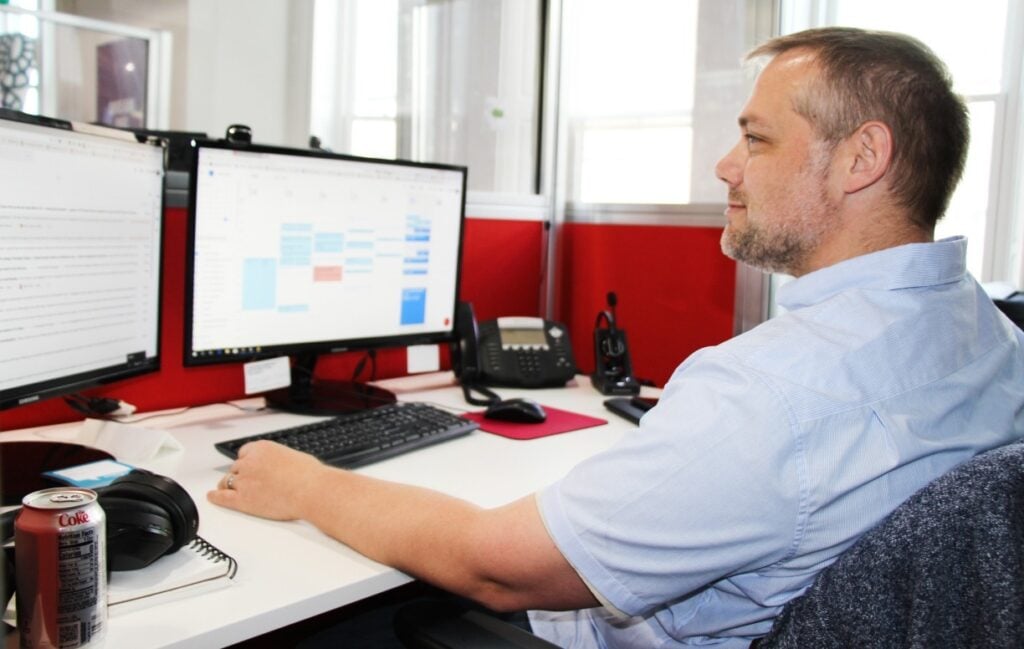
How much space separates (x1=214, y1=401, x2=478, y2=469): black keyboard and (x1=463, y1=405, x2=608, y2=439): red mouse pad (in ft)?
0.24

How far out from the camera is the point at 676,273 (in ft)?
7.26

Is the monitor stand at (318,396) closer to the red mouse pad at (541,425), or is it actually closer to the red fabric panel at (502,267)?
the red mouse pad at (541,425)

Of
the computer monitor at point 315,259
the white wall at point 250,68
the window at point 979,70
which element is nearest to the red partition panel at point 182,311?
the computer monitor at point 315,259

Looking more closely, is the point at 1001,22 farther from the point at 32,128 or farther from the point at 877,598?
the point at 32,128

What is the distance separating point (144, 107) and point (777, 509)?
4048 mm

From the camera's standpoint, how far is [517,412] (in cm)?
156

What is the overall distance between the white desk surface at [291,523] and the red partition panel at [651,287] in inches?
16.1

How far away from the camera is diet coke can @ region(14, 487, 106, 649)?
673 mm

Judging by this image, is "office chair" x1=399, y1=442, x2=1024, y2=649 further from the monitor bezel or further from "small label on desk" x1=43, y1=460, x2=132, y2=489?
the monitor bezel

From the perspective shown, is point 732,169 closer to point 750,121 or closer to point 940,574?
point 750,121

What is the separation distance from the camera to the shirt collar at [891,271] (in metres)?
0.91

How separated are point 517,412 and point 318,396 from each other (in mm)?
411

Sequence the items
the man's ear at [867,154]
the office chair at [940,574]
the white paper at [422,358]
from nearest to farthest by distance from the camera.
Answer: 1. the office chair at [940,574]
2. the man's ear at [867,154]
3. the white paper at [422,358]

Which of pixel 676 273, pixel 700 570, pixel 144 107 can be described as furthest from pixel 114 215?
pixel 144 107
